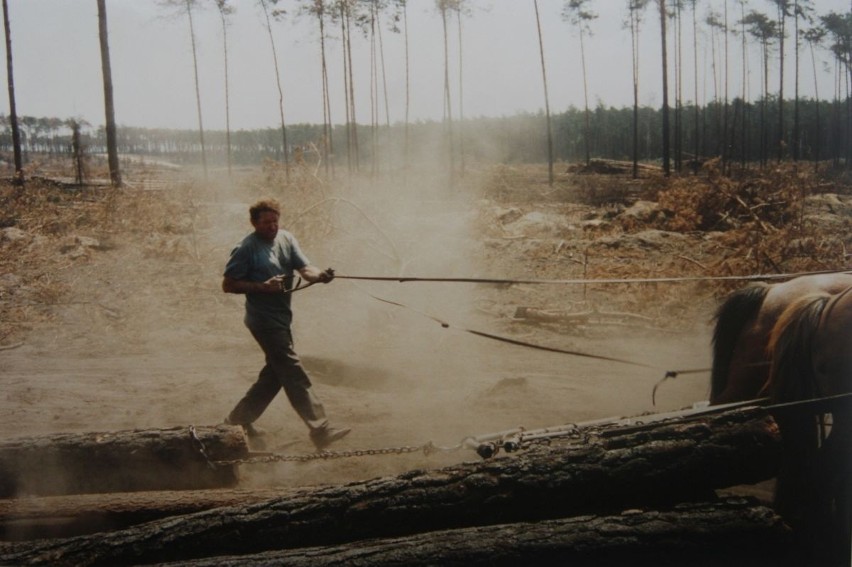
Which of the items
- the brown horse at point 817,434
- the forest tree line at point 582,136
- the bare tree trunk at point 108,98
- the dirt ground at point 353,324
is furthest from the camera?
the forest tree line at point 582,136

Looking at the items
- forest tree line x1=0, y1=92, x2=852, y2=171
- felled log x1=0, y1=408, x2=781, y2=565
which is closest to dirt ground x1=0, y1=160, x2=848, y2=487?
felled log x1=0, y1=408, x2=781, y2=565

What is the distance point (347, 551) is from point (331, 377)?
459 centimetres

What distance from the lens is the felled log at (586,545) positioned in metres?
2.56

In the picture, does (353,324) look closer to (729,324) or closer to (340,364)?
(340,364)

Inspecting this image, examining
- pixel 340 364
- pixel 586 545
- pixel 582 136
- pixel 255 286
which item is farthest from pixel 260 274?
pixel 582 136

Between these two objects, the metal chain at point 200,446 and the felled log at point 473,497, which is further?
the metal chain at point 200,446

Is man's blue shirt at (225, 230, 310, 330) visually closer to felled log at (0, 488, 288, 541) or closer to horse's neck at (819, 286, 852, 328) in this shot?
felled log at (0, 488, 288, 541)

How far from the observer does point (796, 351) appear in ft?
11.0

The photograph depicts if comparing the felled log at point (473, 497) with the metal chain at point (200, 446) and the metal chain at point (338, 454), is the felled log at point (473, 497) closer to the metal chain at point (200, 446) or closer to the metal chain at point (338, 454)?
the metal chain at point (338, 454)

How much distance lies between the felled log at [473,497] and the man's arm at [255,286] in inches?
79.0

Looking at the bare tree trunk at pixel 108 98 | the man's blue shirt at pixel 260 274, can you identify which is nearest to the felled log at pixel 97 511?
the man's blue shirt at pixel 260 274

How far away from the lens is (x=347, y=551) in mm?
2627

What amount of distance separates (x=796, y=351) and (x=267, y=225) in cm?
374

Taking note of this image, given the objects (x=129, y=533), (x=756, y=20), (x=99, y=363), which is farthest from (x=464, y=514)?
(x=756, y=20)
